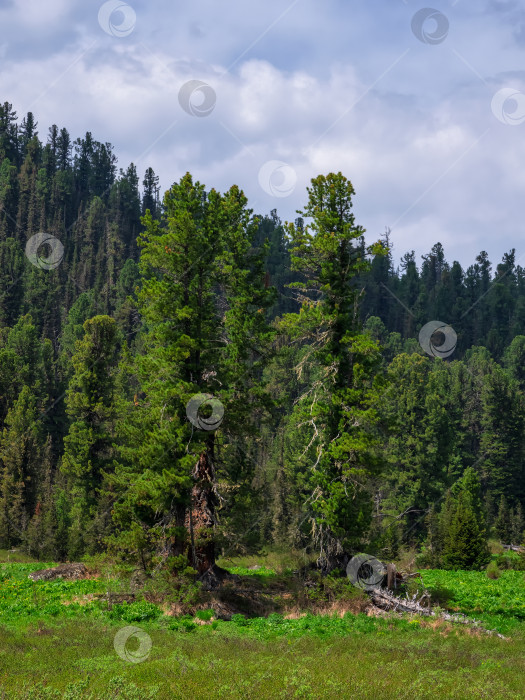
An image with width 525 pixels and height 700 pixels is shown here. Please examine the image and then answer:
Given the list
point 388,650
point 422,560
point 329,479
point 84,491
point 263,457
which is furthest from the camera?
point 263,457

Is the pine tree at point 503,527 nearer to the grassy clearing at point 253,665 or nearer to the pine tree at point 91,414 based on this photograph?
the pine tree at point 91,414

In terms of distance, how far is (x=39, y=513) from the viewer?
4288cm

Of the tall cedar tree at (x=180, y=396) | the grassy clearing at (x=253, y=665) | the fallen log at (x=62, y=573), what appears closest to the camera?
the grassy clearing at (x=253, y=665)

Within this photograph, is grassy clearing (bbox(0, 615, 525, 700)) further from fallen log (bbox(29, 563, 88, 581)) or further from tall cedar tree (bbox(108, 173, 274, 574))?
fallen log (bbox(29, 563, 88, 581))

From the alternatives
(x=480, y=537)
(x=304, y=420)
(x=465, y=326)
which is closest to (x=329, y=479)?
(x=304, y=420)

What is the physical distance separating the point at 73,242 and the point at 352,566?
165 metres

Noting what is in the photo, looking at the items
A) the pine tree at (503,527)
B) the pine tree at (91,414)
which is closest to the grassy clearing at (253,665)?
the pine tree at (91,414)

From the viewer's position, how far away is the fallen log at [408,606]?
60.7 feet

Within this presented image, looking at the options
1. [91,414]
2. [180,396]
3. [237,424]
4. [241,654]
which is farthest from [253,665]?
[91,414]

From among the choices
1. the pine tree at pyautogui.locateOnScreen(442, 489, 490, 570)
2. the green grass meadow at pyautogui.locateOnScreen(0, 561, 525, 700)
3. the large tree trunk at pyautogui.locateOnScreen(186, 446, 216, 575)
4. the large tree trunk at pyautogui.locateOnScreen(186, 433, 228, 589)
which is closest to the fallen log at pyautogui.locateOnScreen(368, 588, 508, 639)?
the green grass meadow at pyautogui.locateOnScreen(0, 561, 525, 700)

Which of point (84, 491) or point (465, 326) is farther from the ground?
point (465, 326)

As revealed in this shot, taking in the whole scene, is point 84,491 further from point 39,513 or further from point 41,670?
point 41,670

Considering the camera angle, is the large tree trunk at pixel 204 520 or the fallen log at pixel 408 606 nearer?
the fallen log at pixel 408 606

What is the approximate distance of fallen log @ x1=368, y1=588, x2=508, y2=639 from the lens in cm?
1850
